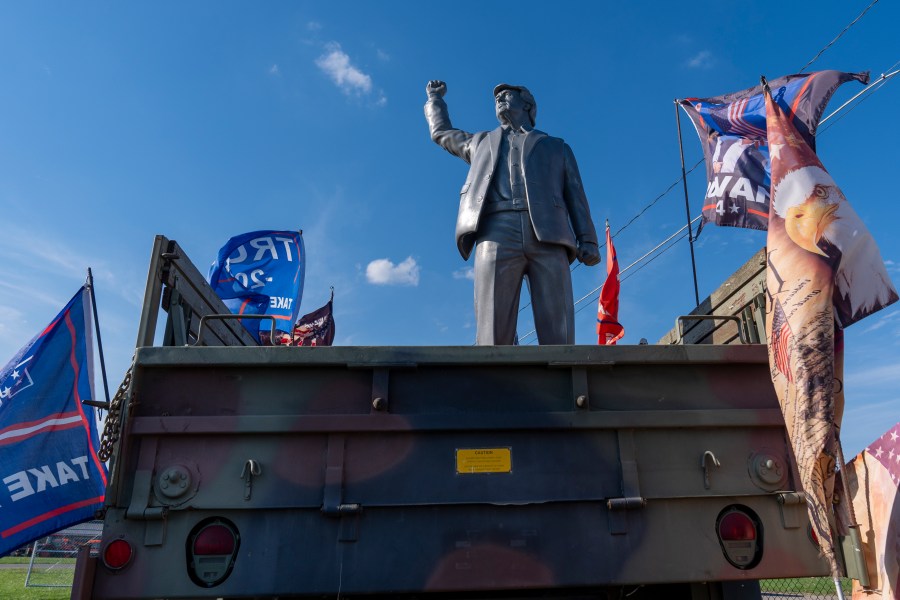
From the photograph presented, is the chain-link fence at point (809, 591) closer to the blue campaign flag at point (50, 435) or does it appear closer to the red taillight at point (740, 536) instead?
the red taillight at point (740, 536)

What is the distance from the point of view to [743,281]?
3.84m

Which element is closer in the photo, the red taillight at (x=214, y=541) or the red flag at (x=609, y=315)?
the red taillight at (x=214, y=541)

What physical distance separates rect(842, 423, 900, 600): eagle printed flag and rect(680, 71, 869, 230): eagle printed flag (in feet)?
8.97

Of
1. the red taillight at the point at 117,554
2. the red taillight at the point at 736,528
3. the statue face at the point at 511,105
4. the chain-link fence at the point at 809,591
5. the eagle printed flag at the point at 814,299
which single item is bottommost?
the chain-link fence at the point at 809,591

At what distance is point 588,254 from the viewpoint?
446 centimetres

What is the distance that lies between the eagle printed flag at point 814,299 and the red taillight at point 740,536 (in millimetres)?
225

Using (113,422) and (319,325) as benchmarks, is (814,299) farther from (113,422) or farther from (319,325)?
(319,325)

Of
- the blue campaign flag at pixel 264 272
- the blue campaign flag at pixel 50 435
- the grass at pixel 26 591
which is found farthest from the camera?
the grass at pixel 26 591

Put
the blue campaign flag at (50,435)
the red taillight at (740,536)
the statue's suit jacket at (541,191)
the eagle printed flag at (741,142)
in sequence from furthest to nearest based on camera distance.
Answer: the blue campaign flag at (50,435), the eagle printed flag at (741,142), the statue's suit jacket at (541,191), the red taillight at (740,536)

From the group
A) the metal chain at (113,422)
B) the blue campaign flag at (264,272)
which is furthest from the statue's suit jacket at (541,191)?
the blue campaign flag at (264,272)

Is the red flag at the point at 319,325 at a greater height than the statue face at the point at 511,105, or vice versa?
the statue face at the point at 511,105

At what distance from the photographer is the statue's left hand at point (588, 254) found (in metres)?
4.46

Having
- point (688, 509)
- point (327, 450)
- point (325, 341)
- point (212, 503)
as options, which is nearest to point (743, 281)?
point (688, 509)

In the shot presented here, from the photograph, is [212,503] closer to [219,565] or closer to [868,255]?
[219,565]
